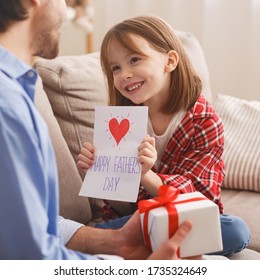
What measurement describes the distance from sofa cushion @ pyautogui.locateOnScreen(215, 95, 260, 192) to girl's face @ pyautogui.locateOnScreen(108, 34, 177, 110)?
556 millimetres

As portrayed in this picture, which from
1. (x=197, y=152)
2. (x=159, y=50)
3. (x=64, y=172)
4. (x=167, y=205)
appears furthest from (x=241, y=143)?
(x=167, y=205)

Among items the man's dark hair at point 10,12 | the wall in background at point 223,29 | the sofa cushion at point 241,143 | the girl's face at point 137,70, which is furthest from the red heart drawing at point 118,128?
the wall in background at point 223,29

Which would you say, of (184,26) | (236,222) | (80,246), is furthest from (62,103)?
(184,26)

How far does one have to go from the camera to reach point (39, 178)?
2.58ft

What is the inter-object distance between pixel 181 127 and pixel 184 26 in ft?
4.60

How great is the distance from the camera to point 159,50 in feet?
4.51

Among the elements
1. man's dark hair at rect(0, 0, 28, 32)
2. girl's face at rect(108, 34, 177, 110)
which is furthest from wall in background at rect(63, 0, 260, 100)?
man's dark hair at rect(0, 0, 28, 32)

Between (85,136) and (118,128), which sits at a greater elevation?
(118,128)

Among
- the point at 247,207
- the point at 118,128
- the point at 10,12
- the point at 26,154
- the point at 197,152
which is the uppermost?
the point at 10,12

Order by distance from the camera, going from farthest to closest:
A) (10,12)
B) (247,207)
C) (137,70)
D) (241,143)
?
(241,143)
(247,207)
(137,70)
(10,12)

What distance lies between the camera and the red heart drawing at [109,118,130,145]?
3.89ft

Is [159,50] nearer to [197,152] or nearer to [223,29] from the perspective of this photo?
[197,152]

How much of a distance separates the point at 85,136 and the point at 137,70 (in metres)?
0.31

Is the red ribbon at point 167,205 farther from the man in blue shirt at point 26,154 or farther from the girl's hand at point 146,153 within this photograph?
the girl's hand at point 146,153
